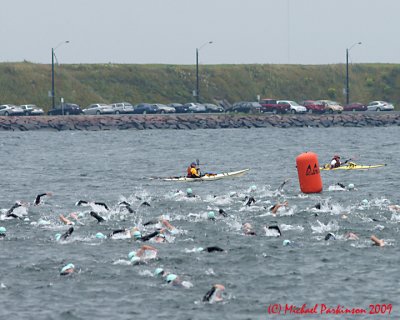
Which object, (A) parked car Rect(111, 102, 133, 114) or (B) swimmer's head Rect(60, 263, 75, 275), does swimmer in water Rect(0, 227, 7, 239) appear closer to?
(B) swimmer's head Rect(60, 263, 75, 275)

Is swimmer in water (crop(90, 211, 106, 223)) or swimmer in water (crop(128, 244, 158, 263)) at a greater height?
swimmer in water (crop(90, 211, 106, 223))

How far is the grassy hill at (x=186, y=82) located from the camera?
140 m

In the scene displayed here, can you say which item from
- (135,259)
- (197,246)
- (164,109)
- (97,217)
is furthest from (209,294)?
(164,109)

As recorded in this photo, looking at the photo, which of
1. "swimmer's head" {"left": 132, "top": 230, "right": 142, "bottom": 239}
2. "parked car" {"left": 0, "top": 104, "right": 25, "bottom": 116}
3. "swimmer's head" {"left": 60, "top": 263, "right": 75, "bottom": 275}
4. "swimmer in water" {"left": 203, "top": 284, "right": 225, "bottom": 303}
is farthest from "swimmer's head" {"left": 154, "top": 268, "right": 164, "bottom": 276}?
"parked car" {"left": 0, "top": 104, "right": 25, "bottom": 116}

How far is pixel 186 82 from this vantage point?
154500 millimetres

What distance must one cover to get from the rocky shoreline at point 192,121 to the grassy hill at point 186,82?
749 inches

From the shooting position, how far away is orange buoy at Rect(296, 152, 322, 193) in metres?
46.5

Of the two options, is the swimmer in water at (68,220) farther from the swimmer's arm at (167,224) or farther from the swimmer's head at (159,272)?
the swimmer's head at (159,272)

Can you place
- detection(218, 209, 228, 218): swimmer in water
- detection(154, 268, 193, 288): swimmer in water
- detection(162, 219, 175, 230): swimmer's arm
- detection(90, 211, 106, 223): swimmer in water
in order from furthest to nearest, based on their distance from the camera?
detection(218, 209, 228, 218): swimmer in water → detection(90, 211, 106, 223): swimmer in water → detection(162, 219, 175, 230): swimmer's arm → detection(154, 268, 193, 288): swimmer in water

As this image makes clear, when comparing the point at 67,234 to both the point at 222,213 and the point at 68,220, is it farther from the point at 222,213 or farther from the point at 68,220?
the point at 222,213

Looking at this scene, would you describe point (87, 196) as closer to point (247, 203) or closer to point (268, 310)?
point (247, 203)

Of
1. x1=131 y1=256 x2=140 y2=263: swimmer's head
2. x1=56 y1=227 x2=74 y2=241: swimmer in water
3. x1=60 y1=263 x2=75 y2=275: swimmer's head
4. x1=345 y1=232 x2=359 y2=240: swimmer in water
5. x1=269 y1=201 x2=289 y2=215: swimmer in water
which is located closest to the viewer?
x1=60 y1=263 x2=75 y2=275: swimmer's head

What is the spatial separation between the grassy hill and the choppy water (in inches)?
2822

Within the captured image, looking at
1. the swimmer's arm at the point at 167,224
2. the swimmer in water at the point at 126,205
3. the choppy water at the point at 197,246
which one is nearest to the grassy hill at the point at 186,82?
the choppy water at the point at 197,246
